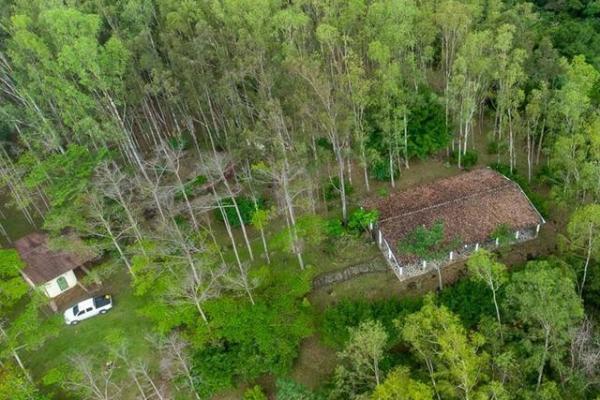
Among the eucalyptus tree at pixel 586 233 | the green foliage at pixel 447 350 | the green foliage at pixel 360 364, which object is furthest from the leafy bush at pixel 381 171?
the green foliage at pixel 360 364

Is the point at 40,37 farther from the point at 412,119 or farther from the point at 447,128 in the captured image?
the point at 447,128

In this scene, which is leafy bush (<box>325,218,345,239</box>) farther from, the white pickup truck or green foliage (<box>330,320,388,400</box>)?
the white pickup truck

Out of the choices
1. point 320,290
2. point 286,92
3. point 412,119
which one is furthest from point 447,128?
point 320,290

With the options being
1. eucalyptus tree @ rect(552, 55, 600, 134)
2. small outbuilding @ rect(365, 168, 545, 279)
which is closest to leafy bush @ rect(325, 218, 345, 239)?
small outbuilding @ rect(365, 168, 545, 279)

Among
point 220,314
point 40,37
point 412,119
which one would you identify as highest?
Result: point 40,37

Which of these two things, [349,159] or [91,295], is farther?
[349,159]

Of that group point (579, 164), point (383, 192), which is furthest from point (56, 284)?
point (579, 164)

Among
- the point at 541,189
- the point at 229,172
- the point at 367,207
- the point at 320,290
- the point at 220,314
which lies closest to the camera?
the point at 220,314
